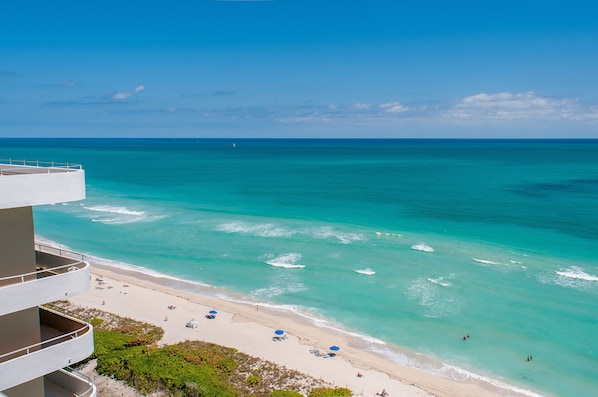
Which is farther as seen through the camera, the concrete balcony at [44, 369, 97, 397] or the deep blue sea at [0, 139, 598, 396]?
the deep blue sea at [0, 139, 598, 396]

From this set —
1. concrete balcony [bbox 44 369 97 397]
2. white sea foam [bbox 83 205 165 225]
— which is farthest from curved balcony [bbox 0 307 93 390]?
white sea foam [bbox 83 205 165 225]

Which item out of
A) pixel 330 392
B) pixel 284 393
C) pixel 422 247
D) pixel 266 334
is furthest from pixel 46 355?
pixel 422 247

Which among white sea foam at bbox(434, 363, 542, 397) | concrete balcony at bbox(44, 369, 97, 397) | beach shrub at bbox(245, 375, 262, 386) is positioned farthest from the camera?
white sea foam at bbox(434, 363, 542, 397)

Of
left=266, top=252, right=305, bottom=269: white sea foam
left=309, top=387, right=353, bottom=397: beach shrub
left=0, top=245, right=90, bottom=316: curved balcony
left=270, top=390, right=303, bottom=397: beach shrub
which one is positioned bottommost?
left=309, top=387, right=353, bottom=397: beach shrub

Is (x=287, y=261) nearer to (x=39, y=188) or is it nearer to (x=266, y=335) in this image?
(x=266, y=335)

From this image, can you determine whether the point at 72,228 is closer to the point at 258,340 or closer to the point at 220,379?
the point at 258,340

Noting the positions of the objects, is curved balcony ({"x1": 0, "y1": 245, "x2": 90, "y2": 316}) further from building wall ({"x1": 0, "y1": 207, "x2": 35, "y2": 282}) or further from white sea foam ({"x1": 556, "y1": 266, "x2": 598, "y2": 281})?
white sea foam ({"x1": 556, "y1": 266, "x2": 598, "y2": 281})

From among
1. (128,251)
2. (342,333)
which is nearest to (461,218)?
(342,333)
